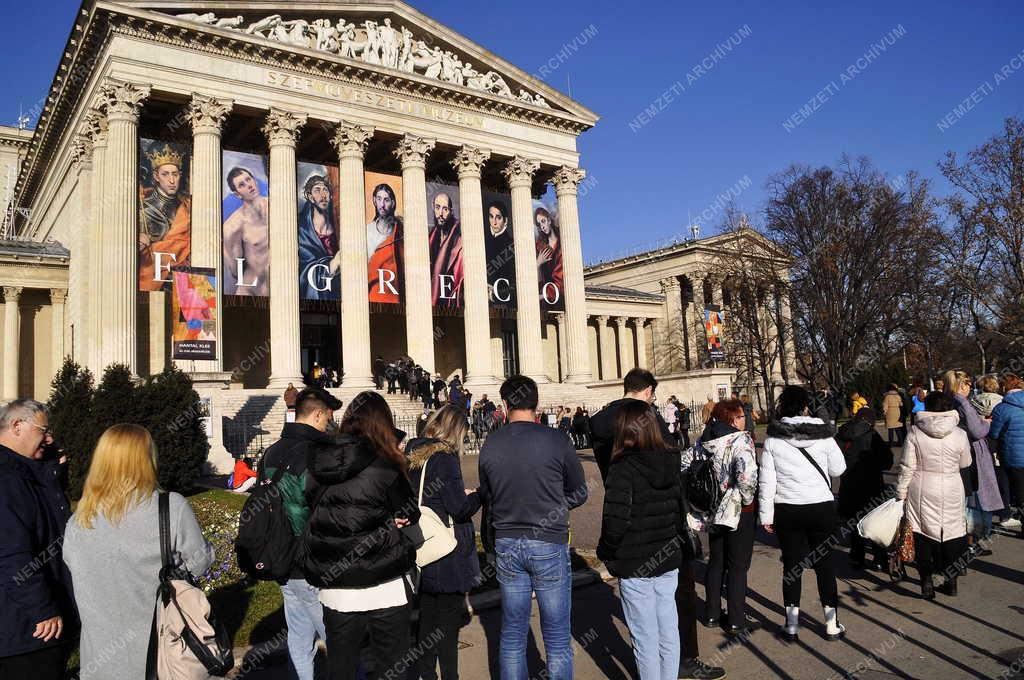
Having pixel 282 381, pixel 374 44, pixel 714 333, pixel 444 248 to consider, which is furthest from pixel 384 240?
pixel 714 333

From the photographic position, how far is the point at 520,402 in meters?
4.56

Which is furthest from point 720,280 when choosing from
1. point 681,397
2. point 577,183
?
point 577,183

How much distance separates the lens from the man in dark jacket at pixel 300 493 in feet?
14.3

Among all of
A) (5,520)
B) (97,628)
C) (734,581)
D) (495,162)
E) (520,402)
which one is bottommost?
(734,581)

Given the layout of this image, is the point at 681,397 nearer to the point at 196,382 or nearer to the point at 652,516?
the point at 196,382

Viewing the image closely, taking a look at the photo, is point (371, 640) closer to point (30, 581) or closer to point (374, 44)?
point (30, 581)

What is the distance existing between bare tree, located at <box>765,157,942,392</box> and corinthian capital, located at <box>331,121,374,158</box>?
56.5 feet

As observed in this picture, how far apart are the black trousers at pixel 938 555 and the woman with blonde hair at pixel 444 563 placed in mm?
4628

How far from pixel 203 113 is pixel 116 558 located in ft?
80.8

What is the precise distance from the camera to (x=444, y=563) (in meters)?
4.78

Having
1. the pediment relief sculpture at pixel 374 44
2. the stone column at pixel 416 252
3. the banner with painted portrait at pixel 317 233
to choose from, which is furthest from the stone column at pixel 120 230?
the stone column at pixel 416 252

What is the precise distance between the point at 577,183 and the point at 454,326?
955 cm

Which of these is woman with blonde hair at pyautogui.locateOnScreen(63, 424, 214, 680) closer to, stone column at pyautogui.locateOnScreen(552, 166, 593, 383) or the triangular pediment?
the triangular pediment

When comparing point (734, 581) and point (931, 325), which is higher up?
point (931, 325)
